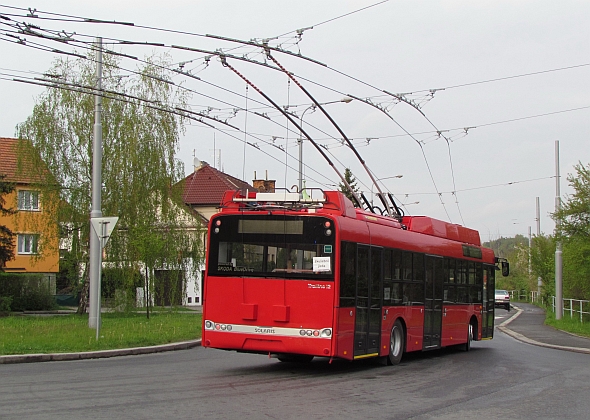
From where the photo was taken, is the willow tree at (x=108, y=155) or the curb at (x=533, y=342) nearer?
the curb at (x=533, y=342)

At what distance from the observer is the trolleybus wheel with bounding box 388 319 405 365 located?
15.9 metres

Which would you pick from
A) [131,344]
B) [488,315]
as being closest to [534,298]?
[488,315]

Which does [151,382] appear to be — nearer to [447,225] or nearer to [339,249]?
[339,249]

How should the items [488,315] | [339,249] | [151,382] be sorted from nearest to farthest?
[151,382] → [339,249] → [488,315]

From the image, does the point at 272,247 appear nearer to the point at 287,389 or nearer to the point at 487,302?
the point at 287,389

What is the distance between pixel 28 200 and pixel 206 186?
27.0 meters

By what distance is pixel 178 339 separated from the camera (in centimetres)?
2106

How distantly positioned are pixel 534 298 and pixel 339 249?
66.3 metres

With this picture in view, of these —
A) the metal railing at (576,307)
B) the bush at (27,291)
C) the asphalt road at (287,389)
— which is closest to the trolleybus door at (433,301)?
the asphalt road at (287,389)

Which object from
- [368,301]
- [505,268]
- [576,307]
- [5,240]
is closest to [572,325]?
[576,307]

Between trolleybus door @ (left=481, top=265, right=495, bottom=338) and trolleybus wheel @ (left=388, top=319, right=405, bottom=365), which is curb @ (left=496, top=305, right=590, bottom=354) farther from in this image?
trolleybus wheel @ (left=388, top=319, right=405, bottom=365)

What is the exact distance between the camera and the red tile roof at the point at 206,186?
60344mm

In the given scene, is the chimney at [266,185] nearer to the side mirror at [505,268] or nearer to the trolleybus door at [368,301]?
the trolleybus door at [368,301]

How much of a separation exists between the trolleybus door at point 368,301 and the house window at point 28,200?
2226 cm
